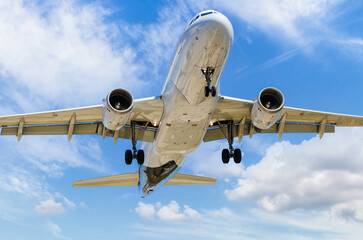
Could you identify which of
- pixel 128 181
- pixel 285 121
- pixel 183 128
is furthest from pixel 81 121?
pixel 285 121

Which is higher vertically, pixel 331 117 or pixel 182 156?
pixel 331 117

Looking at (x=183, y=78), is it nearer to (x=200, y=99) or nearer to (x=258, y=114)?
(x=200, y=99)

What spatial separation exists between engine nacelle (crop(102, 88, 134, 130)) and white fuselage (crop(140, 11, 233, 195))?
159cm

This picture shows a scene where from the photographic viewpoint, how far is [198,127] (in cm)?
1527

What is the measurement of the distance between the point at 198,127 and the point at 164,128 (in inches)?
53.8

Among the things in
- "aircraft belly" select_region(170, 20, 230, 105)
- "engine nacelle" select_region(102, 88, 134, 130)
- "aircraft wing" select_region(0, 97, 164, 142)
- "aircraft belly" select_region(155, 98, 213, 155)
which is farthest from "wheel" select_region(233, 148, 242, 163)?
"engine nacelle" select_region(102, 88, 134, 130)

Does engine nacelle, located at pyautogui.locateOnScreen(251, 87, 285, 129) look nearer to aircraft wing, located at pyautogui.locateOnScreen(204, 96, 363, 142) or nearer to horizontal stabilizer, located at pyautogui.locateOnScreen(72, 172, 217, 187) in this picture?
aircraft wing, located at pyautogui.locateOnScreen(204, 96, 363, 142)

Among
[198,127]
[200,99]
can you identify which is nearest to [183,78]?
[200,99]

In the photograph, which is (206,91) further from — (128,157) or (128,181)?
(128,181)

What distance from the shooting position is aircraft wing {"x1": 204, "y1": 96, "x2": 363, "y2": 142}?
17.0m

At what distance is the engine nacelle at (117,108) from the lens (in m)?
13.9

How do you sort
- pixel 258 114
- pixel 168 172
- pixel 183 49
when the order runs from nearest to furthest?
pixel 183 49, pixel 258 114, pixel 168 172

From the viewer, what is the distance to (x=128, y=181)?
2225 centimetres

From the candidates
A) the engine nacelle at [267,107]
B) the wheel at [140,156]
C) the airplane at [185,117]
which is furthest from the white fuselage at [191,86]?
the engine nacelle at [267,107]
